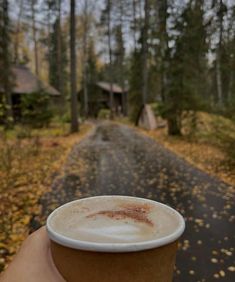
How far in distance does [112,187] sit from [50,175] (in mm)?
1762

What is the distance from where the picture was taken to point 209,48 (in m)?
8.07

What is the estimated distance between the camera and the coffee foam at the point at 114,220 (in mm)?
1359

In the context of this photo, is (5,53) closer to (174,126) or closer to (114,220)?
(174,126)

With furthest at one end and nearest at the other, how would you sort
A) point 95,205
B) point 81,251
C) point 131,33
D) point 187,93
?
point 131,33 → point 187,93 → point 95,205 → point 81,251

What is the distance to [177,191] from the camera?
18.5 ft

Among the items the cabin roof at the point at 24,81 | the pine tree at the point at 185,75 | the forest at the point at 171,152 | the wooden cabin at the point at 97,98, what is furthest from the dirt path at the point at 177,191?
the wooden cabin at the point at 97,98

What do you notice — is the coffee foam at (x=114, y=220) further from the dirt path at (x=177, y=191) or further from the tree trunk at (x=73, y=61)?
the tree trunk at (x=73, y=61)

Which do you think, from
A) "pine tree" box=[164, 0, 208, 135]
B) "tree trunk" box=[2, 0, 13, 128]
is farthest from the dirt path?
"tree trunk" box=[2, 0, 13, 128]

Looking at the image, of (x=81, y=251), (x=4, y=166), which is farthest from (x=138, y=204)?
(x=4, y=166)

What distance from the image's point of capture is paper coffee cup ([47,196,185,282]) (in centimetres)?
124

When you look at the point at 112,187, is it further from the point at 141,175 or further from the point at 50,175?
the point at 50,175

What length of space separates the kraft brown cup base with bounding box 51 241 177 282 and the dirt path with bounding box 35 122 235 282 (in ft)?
5.98

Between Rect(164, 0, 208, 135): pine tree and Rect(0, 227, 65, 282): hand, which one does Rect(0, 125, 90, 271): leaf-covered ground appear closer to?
Rect(0, 227, 65, 282): hand

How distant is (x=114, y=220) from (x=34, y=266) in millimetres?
455
